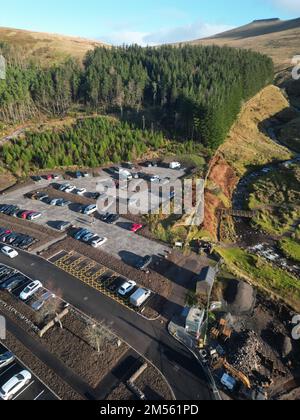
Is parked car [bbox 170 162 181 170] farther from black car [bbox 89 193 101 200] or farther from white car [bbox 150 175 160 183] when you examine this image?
black car [bbox 89 193 101 200]

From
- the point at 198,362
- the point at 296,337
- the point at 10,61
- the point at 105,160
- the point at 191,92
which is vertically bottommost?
the point at 296,337

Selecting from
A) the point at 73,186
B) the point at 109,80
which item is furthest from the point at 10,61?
the point at 73,186

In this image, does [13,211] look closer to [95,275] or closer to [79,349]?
[95,275]

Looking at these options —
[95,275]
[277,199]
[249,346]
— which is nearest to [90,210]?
[95,275]

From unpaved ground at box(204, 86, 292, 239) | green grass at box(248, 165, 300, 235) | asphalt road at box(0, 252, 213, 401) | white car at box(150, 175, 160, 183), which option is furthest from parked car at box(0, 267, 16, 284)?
green grass at box(248, 165, 300, 235)

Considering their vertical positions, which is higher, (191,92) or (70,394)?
(191,92)

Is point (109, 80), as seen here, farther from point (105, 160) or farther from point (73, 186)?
point (73, 186)

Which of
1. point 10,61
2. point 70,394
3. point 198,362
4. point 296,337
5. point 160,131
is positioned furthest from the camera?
point 10,61
